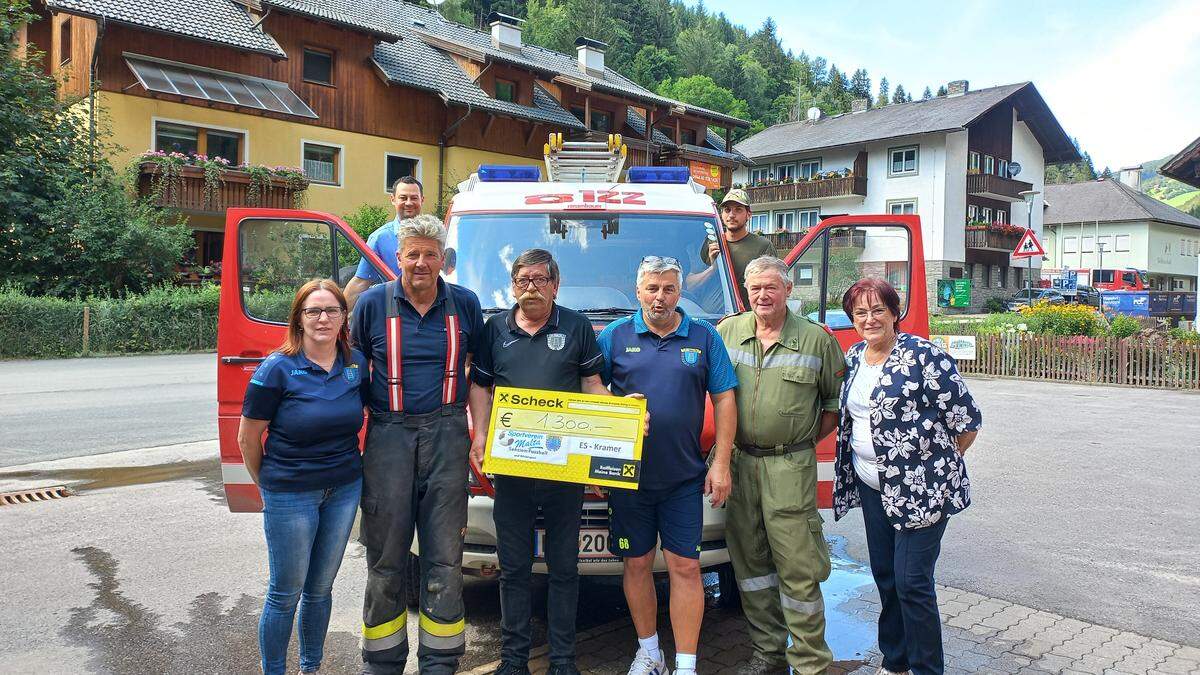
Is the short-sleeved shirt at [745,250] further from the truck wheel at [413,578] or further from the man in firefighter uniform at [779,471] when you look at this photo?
the truck wheel at [413,578]

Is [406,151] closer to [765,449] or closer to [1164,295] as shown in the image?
[765,449]

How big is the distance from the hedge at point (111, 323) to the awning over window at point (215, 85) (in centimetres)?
589

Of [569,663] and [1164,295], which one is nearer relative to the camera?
[569,663]

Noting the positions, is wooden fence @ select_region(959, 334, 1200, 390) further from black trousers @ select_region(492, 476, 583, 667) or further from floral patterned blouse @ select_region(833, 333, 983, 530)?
black trousers @ select_region(492, 476, 583, 667)

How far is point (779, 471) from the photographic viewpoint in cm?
379

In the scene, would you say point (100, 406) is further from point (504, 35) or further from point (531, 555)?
point (504, 35)

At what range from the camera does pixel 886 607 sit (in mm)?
3908

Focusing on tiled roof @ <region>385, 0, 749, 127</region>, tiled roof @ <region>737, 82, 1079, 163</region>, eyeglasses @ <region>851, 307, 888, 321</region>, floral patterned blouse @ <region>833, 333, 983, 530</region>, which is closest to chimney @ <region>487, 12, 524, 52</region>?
tiled roof @ <region>385, 0, 749, 127</region>

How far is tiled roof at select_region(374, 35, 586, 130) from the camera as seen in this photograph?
96.7 feet

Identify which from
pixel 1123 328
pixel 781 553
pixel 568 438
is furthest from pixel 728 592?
pixel 1123 328

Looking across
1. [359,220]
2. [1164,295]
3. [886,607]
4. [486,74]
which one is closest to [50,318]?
[359,220]

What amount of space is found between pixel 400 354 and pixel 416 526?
2.62ft

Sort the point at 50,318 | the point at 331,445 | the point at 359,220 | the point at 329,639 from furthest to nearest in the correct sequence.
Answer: the point at 359,220 → the point at 50,318 → the point at 329,639 → the point at 331,445

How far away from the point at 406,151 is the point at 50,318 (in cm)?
1407
